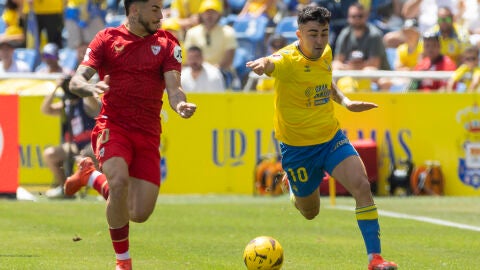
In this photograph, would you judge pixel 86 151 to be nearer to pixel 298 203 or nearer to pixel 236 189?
pixel 236 189

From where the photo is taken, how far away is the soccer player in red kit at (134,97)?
9930 millimetres

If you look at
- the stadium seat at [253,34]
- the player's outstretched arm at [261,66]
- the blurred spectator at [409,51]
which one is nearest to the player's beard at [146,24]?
the player's outstretched arm at [261,66]

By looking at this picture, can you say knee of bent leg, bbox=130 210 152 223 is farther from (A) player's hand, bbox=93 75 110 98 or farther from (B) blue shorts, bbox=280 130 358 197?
(B) blue shorts, bbox=280 130 358 197

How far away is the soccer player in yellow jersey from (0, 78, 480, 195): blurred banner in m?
8.02

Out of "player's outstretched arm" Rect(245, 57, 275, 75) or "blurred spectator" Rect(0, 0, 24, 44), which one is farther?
"blurred spectator" Rect(0, 0, 24, 44)

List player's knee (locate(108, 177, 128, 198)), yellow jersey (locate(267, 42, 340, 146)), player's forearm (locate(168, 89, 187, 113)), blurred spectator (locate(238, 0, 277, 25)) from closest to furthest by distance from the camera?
1. player's forearm (locate(168, 89, 187, 113))
2. player's knee (locate(108, 177, 128, 198))
3. yellow jersey (locate(267, 42, 340, 146))
4. blurred spectator (locate(238, 0, 277, 25))

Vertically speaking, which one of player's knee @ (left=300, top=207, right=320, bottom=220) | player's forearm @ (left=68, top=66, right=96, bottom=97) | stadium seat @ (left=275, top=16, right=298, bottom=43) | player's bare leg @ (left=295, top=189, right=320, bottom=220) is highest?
player's forearm @ (left=68, top=66, right=96, bottom=97)

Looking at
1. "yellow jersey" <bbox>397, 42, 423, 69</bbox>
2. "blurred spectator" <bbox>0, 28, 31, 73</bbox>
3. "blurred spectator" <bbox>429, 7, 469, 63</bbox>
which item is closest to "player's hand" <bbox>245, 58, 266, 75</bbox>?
"blurred spectator" <bbox>429, 7, 469, 63</bbox>

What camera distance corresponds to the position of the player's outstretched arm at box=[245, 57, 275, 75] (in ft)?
32.6

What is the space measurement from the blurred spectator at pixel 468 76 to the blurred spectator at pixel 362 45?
1850 mm

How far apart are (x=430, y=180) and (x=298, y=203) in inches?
316

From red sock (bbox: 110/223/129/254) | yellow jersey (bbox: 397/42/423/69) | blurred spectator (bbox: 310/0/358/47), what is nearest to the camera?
red sock (bbox: 110/223/129/254)

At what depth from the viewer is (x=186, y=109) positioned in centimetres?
916

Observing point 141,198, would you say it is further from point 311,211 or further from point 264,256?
point 311,211
